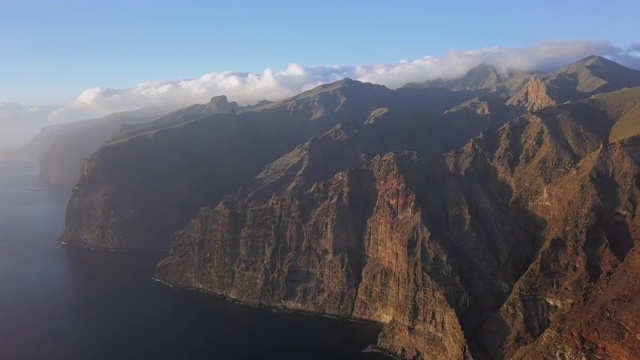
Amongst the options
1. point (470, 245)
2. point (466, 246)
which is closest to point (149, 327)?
point (466, 246)

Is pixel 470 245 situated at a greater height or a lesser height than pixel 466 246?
greater

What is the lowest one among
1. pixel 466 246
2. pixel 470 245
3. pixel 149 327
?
pixel 149 327

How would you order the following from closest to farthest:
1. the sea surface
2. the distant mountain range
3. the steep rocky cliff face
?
the distant mountain range
the steep rocky cliff face
the sea surface

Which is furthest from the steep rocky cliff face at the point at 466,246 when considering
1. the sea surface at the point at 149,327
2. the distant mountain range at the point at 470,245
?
the sea surface at the point at 149,327

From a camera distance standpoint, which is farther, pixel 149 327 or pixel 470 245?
pixel 149 327

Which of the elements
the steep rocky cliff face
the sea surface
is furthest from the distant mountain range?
the sea surface

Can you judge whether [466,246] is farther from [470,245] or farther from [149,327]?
[149,327]

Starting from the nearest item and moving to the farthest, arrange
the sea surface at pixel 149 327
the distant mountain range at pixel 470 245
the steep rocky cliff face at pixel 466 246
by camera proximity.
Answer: the distant mountain range at pixel 470 245 < the steep rocky cliff face at pixel 466 246 < the sea surface at pixel 149 327

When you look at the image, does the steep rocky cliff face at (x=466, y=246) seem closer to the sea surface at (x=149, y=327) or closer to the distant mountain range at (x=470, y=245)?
the distant mountain range at (x=470, y=245)

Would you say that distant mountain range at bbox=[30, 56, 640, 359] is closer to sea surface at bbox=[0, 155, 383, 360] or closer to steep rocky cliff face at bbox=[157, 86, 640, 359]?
steep rocky cliff face at bbox=[157, 86, 640, 359]
